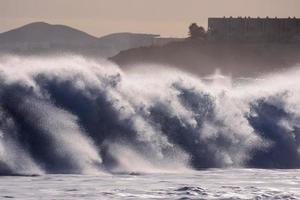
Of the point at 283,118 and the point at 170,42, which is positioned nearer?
the point at 283,118

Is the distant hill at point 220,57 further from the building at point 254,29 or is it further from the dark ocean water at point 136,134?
the dark ocean water at point 136,134

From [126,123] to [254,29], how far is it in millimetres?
118161

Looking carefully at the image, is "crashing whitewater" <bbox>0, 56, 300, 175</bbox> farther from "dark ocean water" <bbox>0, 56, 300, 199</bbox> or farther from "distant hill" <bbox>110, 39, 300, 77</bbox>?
"distant hill" <bbox>110, 39, 300, 77</bbox>

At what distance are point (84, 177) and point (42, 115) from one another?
185 inches

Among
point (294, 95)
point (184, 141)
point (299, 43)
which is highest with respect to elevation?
point (299, 43)

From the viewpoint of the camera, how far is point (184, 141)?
3688 centimetres

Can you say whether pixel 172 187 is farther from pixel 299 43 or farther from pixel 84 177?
pixel 299 43

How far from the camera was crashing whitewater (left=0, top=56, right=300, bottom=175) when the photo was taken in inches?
1316

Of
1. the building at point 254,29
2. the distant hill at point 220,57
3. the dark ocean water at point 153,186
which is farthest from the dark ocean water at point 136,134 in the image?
Answer: the building at point 254,29

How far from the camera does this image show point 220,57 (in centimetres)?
15025

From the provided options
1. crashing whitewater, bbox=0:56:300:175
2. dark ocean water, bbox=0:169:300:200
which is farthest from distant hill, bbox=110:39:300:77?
dark ocean water, bbox=0:169:300:200

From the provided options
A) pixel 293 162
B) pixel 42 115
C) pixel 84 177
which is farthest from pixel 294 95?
pixel 84 177

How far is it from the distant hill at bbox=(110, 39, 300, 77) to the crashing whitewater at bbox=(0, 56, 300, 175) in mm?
100117

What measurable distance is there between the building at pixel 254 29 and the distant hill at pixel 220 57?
1.30 meters
